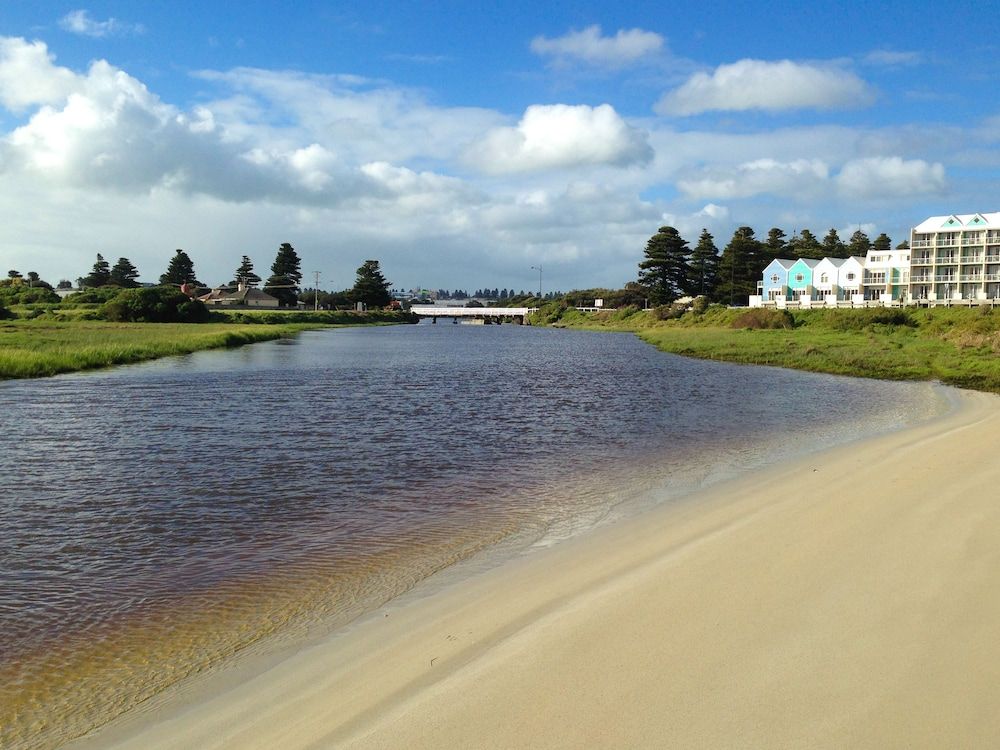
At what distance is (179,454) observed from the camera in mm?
18156

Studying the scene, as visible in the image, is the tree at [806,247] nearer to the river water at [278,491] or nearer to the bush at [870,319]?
the bush at [870,319]

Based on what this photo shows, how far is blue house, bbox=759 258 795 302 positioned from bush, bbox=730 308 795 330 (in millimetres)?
31223

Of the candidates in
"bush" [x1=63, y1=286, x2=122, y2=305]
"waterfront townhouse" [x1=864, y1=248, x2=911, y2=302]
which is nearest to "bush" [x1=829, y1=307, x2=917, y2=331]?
"waterfront townhouse" [x1=864, y1=248, x2=911, y2=302]

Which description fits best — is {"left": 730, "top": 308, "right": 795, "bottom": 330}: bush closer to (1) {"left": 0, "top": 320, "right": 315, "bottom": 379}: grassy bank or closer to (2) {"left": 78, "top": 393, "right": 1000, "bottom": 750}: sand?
(1) {"left": 0, "top": 320, "right": 315, "bottom": 379}: grassy bank

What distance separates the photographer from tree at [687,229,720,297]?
13075 cm

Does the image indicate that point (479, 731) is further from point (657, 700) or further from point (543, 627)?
point (543, 627)

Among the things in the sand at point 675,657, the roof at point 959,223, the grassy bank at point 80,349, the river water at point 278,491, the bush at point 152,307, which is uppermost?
the roof at point 959,223

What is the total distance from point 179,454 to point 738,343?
174 ft

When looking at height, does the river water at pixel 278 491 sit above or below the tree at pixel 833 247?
below

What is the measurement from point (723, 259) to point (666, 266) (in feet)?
31.1

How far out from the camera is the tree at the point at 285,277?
172m

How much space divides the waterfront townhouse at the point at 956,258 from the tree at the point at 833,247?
34.0 m

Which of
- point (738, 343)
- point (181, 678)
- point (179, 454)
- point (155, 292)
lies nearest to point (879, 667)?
point (181, 678)

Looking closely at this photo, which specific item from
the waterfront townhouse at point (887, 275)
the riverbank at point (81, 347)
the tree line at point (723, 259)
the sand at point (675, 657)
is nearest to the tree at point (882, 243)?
the tree line at point (723, 259)
